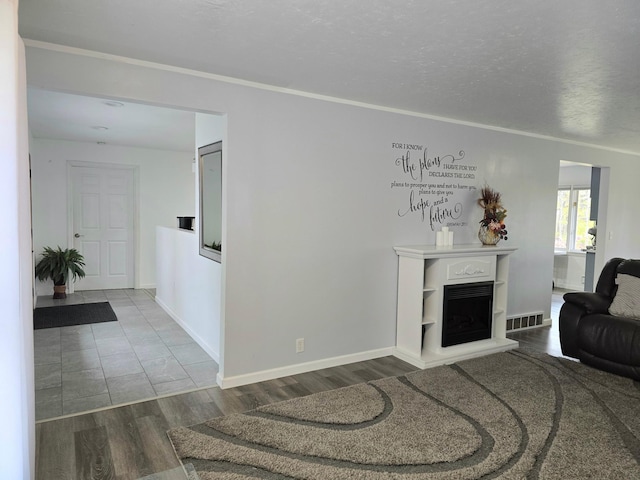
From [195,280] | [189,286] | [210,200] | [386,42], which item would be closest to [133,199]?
[189,286]

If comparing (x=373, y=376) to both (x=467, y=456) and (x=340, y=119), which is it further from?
(x=340, y=119)

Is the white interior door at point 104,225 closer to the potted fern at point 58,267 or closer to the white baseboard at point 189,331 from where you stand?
the potted fern at point 58,267

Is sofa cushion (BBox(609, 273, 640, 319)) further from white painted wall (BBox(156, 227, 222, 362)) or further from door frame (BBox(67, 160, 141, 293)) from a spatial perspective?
door frame (BBox(67, 160, 141, 293))

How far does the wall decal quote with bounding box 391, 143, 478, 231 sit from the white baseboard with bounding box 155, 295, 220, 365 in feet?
6.93

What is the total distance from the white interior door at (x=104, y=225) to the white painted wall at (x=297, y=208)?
15.4 feet

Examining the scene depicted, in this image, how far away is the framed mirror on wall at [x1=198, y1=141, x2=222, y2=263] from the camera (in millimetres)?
3770

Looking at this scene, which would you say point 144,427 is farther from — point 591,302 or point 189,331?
point 591,302

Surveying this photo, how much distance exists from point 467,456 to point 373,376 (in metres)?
1.23

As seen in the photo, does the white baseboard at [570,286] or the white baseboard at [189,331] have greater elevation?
the white baseboard at [570,286]

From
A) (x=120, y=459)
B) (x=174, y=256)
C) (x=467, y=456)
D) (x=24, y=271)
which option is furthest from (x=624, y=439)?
(x=174, y=256)

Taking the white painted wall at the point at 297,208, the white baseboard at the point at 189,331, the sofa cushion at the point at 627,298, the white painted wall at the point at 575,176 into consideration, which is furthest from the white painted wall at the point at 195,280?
the white painted wall at the point at 575,176

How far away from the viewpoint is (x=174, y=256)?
5176mm

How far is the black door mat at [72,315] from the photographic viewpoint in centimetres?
487

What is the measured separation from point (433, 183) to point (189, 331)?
294cm
